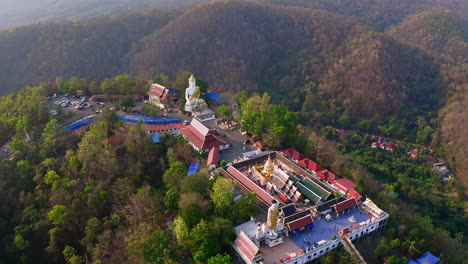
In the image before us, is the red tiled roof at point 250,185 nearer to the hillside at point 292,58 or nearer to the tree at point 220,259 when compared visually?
the tree at point 220,259

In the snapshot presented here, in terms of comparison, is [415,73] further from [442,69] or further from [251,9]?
[251,9]

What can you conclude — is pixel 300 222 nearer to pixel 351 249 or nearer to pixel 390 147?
pixel 351 249

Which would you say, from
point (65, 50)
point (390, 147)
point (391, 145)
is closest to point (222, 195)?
point (390, 147)

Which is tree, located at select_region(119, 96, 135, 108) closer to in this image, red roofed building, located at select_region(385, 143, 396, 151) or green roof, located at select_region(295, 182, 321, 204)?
green roof, located at select_region(295, 182, 321, 204)

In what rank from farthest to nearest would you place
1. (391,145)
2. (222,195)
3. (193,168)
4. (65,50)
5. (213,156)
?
(65,50) < (391,145) < (213,156) < (193,168) < (222,195)

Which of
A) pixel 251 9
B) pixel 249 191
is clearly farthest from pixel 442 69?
pixel 249 191

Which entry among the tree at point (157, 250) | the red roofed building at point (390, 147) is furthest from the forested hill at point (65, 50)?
the tree at point (157, 250)

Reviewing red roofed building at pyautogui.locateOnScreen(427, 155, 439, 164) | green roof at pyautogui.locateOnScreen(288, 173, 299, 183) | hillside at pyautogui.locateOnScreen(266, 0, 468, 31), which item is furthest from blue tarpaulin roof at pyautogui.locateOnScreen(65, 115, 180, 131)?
hillside at pyautogui.locateOnScreen(266, 0, 468, 31)
